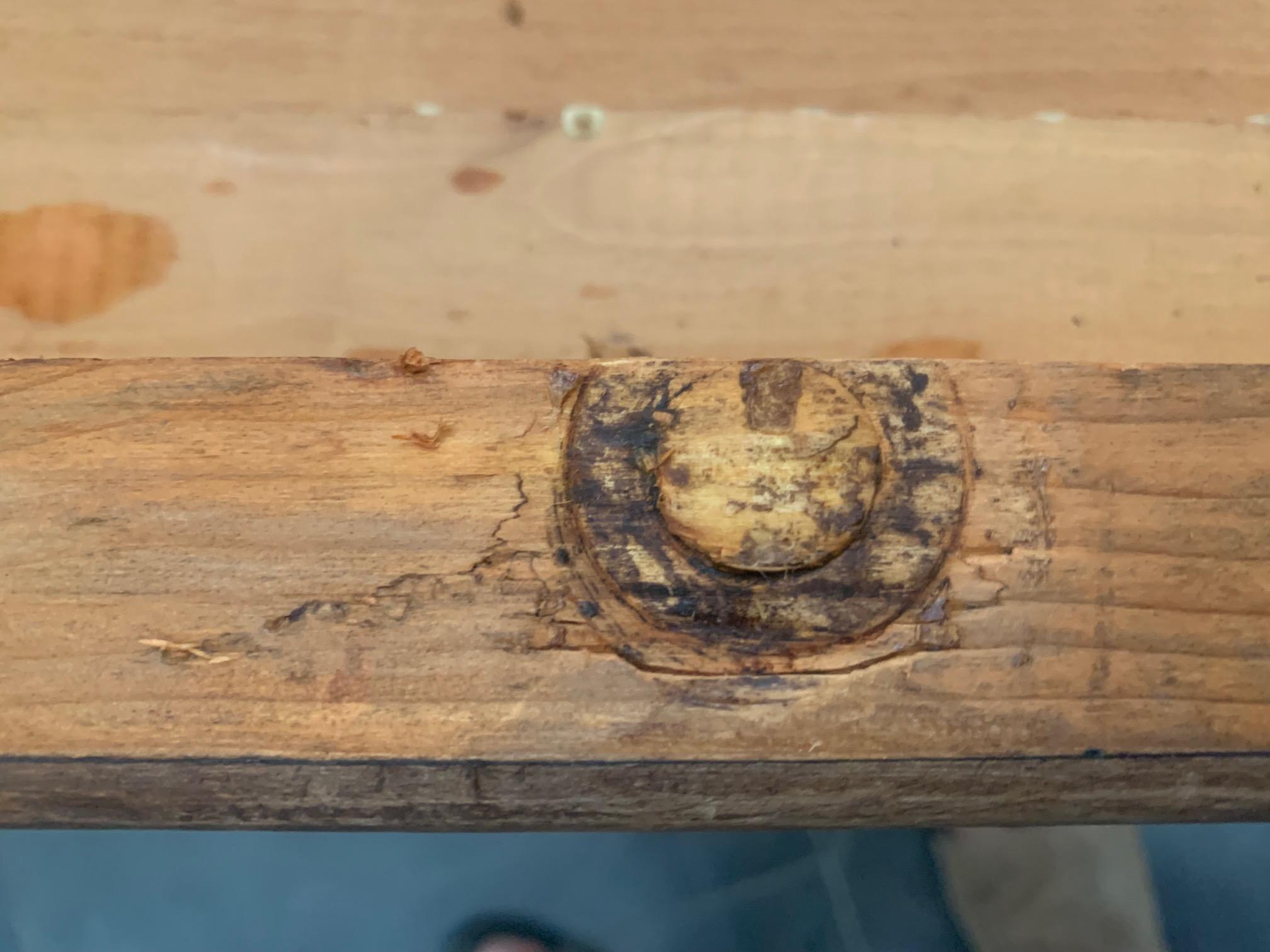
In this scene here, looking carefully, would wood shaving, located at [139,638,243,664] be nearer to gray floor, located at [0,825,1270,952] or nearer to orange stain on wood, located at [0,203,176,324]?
orange stain on wood, located at [0,203,176,324]

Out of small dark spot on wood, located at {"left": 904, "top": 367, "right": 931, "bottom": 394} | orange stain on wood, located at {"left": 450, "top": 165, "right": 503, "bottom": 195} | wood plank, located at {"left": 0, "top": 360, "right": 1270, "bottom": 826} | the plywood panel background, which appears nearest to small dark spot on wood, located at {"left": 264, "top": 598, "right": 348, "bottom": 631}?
wood plank, located at {"left": 0, "top": 360, "right": 1270, "bottom": 826}

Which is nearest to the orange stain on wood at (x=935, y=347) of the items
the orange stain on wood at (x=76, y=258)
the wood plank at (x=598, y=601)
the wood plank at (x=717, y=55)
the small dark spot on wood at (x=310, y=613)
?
the wood plank at (x=717, y=55)

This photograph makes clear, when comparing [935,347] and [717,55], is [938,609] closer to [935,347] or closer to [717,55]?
[935,347]

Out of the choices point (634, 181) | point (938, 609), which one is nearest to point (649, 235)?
point (634, 181)

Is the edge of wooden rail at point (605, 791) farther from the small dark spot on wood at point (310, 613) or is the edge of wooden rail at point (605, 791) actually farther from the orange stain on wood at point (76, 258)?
the orange stain on wood at point (76, 258)

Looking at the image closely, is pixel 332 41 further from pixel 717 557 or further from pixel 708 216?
pixel 717 557

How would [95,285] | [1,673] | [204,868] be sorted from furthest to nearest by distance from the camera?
[204,868]
[95,285]
[1,673]

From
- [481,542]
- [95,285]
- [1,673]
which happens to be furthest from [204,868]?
[481,542]

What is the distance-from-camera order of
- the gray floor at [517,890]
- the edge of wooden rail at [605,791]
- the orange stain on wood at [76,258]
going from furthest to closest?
the gray floor at [517,890] → the orange stain on wood at [76,258] → the edge of wooden rail at [605,791]
